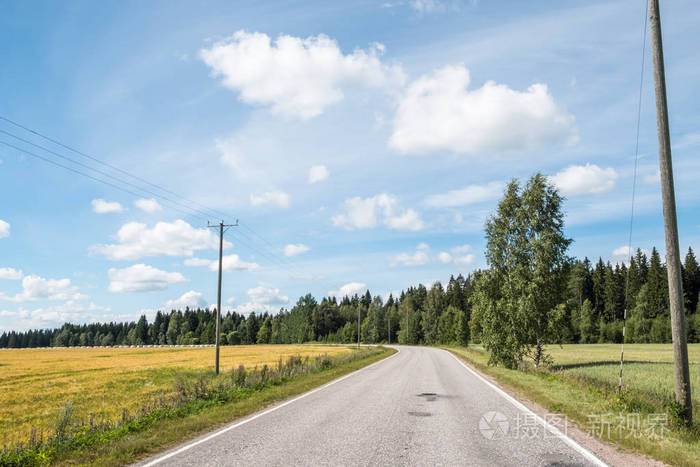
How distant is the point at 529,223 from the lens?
95.6 ft

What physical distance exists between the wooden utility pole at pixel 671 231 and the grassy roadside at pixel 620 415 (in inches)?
23.8

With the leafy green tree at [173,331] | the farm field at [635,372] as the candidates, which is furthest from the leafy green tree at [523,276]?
the leafy green tree at [173,331]

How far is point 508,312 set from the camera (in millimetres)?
26609

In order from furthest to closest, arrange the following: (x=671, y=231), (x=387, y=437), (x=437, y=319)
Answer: (x=437, y=319)
(x=671, y=231)
(x=387, y=437)

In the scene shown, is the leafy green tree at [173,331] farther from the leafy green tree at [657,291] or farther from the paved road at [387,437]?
the paved road at [387,437]

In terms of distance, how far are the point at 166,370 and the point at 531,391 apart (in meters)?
33.8

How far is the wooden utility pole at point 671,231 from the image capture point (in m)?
9.05

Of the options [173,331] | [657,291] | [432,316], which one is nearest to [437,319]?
[432,316]

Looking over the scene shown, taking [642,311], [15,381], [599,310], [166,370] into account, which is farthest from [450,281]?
[15,381]

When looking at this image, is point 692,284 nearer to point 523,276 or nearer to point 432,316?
point 432,316

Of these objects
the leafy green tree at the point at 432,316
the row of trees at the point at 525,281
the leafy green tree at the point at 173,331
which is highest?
the row of trees at the point at 525,281

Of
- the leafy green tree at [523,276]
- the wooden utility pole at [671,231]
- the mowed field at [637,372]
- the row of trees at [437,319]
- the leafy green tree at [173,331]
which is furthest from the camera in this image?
the leafy green tree at [173,331]

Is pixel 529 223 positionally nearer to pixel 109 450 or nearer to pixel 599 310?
pixel 109 450

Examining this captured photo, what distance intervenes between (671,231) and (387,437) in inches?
297
